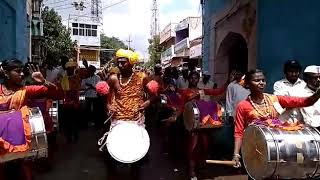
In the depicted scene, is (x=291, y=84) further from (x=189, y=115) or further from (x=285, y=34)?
(x=285, y=34)

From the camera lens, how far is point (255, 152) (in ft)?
13.3

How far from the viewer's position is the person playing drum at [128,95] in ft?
19.6

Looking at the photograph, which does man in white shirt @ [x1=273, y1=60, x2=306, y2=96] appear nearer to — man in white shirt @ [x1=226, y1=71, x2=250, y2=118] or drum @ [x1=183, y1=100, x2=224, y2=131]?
Result: drum @ [x1=183, y1=100, x2=224, y2=131]

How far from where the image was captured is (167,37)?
5950cm

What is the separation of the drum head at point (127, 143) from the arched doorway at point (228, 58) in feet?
25.4

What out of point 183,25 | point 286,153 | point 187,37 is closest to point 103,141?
point 286,153

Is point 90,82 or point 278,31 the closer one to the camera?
point 278,31

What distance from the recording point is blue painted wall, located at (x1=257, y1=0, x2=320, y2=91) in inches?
308

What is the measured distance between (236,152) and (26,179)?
2054 millimetres

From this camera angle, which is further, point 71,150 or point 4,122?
point 71,150

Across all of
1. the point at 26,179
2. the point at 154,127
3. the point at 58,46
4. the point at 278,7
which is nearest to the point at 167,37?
the point at 58,46

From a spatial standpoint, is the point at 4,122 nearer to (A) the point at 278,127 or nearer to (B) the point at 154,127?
(A) the point at 278,127

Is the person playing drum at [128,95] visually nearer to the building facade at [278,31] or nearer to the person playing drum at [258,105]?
the person playing drum at [258,105]

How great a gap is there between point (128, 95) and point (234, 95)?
216 centimetres
